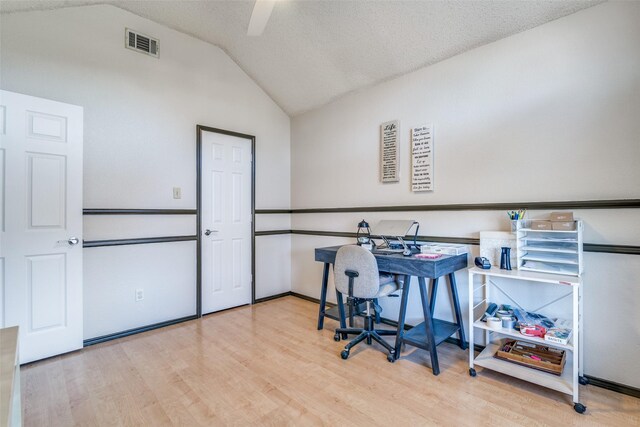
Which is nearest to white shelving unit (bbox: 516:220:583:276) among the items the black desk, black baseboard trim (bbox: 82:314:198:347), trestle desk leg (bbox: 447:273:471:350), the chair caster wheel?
the black desk

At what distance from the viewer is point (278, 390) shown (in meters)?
2.03

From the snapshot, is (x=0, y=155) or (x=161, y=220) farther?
(x=161, y=220)

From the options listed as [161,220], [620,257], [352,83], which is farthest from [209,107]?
[620,257]

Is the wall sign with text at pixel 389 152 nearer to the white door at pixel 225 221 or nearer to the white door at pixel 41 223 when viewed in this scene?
the white door at pixel 225 221

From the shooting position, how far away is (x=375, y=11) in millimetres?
2533

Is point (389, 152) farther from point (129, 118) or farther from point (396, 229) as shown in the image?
point (129, 118)

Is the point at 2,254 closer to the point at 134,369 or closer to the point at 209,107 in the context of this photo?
the point at 134,369

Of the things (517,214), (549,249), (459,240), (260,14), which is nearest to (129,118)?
(260,14)

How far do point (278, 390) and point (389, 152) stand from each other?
2303mm

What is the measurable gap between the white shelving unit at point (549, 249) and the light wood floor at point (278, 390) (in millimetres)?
781

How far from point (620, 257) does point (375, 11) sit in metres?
2.48

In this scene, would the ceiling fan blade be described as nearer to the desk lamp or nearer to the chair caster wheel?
the desk lamp

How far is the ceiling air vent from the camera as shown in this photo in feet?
9.57

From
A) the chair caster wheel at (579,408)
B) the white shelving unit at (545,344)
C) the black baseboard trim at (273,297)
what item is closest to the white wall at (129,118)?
the black baseboard trim at (273,297)
